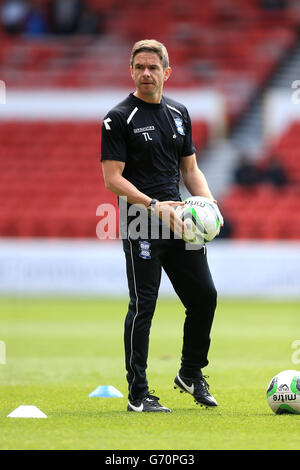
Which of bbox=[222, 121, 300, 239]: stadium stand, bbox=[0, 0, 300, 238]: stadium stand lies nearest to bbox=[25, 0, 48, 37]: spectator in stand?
bbox=[0, 0, 300, 238]: stadium stand

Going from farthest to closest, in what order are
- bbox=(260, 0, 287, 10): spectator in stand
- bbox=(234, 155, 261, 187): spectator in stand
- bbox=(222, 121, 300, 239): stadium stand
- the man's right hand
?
1. bbox=(260, 0, 287, 10): spectator in stand
2. bbox=(234, 155, 261, 187): spectator in stand
3. bbox=(222, 121, 300, 239): stadium stand
4. the man's right hand

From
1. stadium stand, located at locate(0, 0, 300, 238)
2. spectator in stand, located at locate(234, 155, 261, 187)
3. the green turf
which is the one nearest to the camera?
the green turf

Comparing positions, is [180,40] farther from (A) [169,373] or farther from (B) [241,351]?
(A) [169,373]

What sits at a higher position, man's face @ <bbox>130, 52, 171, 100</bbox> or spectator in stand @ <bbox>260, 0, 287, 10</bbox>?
spectator in stand @ <bbox>260, 0, 287, 10</bbox>

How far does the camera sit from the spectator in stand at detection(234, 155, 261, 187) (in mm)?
22797

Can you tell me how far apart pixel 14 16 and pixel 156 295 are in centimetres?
2312

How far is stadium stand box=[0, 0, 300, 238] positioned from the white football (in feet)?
48.1

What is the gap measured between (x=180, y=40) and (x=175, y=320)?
14594 mm

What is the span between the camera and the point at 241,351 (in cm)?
1112

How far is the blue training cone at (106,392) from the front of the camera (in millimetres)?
7629

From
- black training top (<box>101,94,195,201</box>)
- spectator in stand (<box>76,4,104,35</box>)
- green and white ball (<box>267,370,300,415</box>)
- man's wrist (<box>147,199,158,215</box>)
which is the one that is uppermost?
spectator in stand (<box>76,4,104,35</box>)

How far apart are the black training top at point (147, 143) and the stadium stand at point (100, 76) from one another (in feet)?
47.3

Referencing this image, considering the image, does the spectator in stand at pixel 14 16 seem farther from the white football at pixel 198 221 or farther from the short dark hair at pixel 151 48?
the white football at pixel 198 221

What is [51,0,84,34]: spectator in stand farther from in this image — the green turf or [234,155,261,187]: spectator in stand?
the green turf
